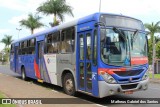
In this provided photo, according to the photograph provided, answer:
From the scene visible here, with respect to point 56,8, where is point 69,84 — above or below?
below

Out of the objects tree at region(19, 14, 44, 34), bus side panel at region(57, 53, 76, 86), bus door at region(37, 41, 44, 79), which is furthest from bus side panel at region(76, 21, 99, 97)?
tree at region(19, 14, 44, 34)

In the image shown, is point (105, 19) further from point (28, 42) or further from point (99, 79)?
point (28, 42)

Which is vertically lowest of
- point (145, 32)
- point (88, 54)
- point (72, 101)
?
point (72, 101)

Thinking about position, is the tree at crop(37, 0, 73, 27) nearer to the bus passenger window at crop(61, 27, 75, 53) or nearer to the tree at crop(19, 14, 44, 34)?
the tree at crop(19, 14, 44, 34)

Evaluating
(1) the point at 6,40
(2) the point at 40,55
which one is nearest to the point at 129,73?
(2) the point at 40,55

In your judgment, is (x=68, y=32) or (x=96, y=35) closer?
(x=96, y=35)

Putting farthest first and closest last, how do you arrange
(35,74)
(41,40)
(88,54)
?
(35,74) < (41,40) < (88,54)

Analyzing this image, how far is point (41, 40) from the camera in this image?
1767 cm

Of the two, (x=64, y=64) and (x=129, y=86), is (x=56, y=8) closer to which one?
(x=64, y=64)

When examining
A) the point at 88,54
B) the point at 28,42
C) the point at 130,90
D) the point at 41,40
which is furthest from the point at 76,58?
the point at 28,42

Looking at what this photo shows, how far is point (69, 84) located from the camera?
13727 mm

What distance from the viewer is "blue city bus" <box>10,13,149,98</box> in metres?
11.2

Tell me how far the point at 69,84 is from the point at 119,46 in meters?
3.29

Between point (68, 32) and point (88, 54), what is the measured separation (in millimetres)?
2259
